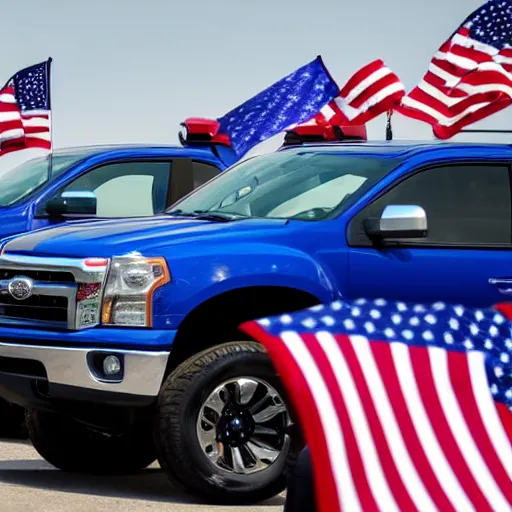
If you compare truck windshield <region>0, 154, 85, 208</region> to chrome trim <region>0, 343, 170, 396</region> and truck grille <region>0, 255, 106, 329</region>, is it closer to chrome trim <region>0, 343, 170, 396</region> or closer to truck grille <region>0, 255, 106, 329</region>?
truck grille <region>0, 255, 106, 329</region>

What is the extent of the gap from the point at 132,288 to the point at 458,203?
1.80m

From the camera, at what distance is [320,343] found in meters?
2.63

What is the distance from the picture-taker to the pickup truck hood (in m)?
6.85

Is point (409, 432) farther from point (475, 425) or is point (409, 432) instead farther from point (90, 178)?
point (90, 178)

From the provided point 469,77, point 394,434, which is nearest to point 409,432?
point 394,434

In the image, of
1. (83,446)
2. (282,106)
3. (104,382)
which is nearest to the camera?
(104,382)

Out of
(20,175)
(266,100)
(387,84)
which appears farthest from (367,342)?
(387,84)

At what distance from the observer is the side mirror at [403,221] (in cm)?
678

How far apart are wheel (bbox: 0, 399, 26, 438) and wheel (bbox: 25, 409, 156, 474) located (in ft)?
3.55

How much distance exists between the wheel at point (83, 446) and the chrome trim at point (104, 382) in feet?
2.98

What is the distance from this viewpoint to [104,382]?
6.74m

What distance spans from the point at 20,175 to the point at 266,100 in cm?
389

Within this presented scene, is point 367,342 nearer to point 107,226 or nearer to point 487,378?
point 487,378

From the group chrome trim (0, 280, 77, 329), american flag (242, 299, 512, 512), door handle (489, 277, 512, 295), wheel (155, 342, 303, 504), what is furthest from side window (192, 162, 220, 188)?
american flag (242, 299, 512, 512)
